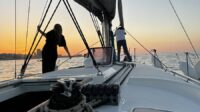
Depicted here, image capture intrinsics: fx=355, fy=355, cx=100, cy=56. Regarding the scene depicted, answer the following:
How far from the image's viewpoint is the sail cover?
498 cm

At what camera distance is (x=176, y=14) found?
745 cm

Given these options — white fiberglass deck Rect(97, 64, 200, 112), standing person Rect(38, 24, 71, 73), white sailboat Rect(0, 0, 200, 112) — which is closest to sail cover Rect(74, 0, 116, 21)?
standing person Rect(38, 24, 71, 73)

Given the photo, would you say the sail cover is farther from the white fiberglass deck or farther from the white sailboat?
the white fiberglass deck

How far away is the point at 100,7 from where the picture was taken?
570 centimetres

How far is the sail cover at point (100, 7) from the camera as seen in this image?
4.98 meters

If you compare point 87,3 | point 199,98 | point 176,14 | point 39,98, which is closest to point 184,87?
point 199,98

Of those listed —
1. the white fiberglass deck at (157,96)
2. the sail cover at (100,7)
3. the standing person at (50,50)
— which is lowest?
the white fiberglass deck at (157,96)

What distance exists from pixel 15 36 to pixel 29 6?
525 millimetres

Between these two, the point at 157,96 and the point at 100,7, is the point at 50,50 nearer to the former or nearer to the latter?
the point at 100,7

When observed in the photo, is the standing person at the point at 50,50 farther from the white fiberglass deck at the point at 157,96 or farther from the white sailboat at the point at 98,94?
the white fiberglass deck at the point at 157,96

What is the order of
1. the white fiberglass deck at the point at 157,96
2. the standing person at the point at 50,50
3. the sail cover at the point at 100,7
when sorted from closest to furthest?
the white fiberglass deck at the point at 157,96, the sail cover at the point at 100,7, the standing person at the point at 50,50

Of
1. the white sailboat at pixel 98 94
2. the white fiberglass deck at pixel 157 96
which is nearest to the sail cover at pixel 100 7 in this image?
the white sailboat at pixel 98 94

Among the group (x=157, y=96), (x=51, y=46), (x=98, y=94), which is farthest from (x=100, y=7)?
(x=98, y=94)

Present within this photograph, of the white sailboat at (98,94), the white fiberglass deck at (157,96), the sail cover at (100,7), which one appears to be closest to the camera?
the white sailboat at (98,94)
